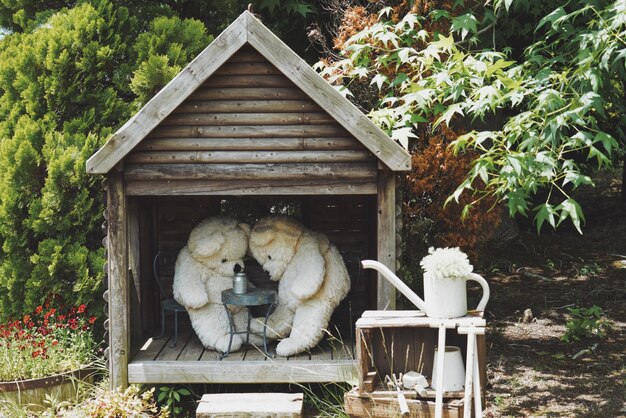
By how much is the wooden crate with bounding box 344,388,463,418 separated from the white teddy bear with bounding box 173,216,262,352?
1343 mm

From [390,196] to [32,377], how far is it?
10.5 ft

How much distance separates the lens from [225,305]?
19.1 feet

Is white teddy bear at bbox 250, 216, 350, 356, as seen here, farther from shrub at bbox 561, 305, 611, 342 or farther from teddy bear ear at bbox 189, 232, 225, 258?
shrub at bbox 561, 305, 611, 342

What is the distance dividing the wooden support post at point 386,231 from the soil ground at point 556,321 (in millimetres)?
1307

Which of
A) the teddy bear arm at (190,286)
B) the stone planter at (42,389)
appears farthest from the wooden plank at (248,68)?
the stone planter at (42,389)

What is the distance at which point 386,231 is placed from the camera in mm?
5402

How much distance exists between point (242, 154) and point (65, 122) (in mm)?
2451

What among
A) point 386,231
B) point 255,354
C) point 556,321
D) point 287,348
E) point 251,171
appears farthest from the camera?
point 556,321

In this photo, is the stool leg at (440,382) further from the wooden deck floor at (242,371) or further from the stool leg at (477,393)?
the wooden deck floor at (242,371)

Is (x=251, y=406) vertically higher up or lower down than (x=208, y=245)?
lower down

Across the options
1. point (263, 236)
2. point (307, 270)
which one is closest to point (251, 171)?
point (263, 236)

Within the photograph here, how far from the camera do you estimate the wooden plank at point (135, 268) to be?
6.18 m

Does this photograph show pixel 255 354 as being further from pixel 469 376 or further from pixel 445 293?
pixel 469 376

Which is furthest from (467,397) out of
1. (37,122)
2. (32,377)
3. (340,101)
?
(37,122)
